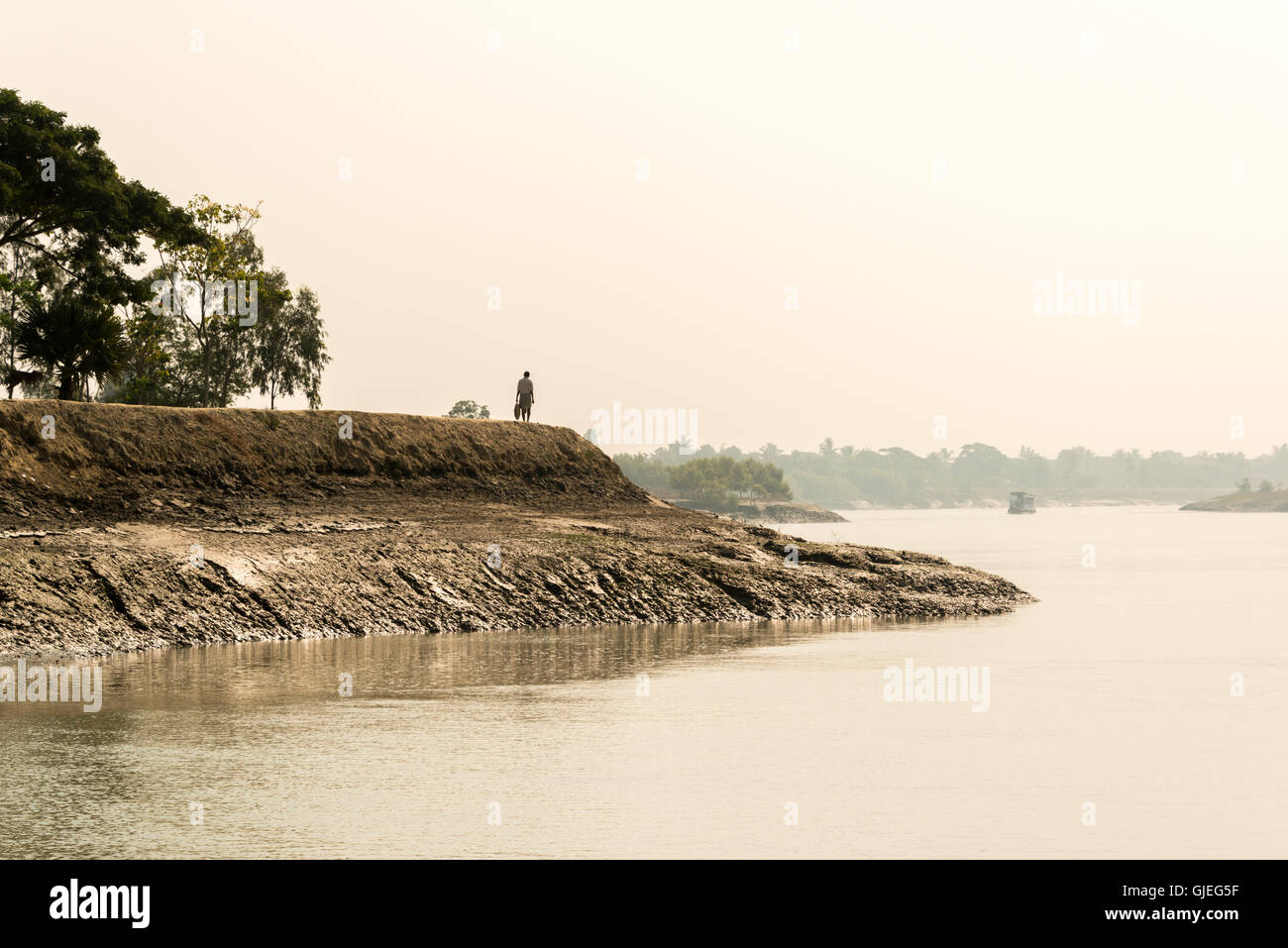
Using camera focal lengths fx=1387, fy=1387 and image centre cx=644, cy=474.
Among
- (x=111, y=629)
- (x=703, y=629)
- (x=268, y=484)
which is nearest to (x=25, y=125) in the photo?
(x=268, y=484)

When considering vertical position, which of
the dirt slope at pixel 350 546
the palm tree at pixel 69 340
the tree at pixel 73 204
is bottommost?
the dirt slope at pixel 350 546

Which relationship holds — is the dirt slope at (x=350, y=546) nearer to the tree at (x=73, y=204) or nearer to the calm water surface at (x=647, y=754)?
the calm water surface at (x=647, y=754)

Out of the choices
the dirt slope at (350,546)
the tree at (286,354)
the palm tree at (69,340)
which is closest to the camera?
the dirt slope at (350,546)

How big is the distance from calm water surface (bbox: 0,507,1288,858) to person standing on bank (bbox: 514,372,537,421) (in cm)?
1949

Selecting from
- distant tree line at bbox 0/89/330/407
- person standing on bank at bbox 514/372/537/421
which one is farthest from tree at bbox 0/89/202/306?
person standing on bank at bbox 514/372/537/421

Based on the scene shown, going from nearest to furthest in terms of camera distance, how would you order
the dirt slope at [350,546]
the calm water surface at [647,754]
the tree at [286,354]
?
the calm water surface at [647,754], the dirt slope at [350,546], the tree at [286,354]

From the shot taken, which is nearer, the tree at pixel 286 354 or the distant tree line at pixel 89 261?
the distant tree line at pixel 89 261

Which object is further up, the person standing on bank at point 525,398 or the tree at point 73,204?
the tree at point 73,204

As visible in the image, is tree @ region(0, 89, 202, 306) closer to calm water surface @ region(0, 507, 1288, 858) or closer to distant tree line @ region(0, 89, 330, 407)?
distant tree line @ region(0, 89, 330, 407)

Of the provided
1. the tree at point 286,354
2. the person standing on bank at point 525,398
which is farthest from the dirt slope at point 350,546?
the tree at point 286,354

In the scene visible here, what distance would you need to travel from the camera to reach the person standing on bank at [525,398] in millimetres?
50562

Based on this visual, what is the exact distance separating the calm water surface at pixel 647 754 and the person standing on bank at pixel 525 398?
1949cm
